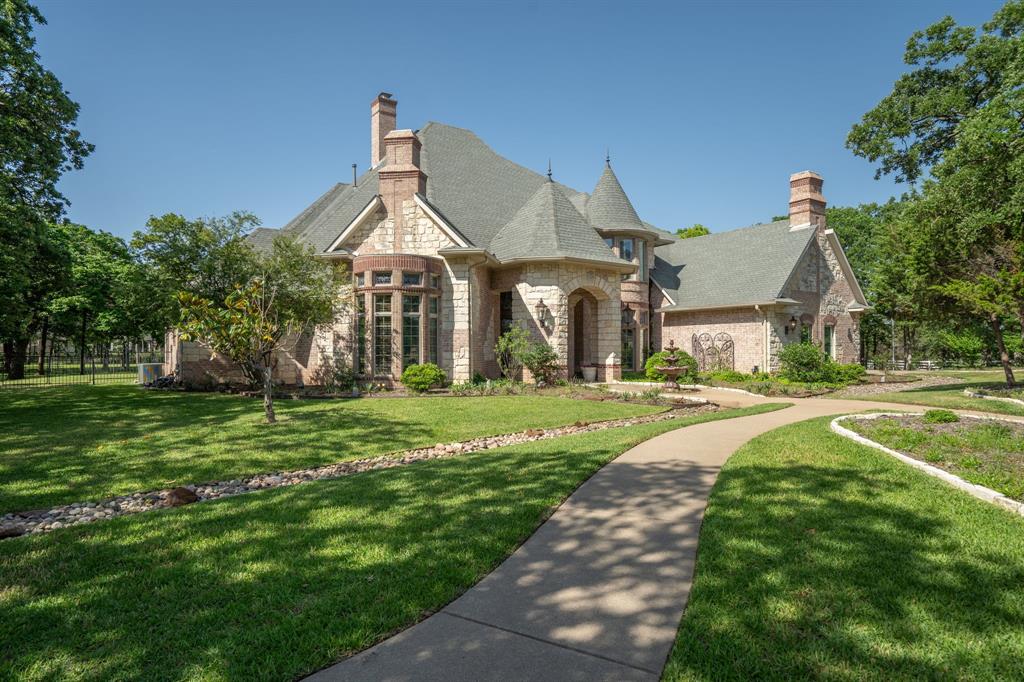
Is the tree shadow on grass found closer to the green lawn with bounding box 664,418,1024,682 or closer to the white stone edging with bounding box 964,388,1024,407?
the green lawn with bounding box 664,418,1024,682

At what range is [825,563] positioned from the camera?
377 centimetres

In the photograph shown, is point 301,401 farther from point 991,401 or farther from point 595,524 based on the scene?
point 991,401

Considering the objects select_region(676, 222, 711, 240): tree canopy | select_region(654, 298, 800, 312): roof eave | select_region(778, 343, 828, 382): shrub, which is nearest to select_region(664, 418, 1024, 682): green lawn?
select_region(778, 343, 828, 382): shrub

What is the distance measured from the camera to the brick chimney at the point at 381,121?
26.4 metres

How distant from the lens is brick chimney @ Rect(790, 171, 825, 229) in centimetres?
2595

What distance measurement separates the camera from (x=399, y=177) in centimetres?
1892

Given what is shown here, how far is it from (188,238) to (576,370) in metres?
15.4

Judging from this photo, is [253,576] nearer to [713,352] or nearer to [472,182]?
[472,182]

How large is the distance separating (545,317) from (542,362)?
1.90 meters

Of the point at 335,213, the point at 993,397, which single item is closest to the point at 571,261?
the point at 335,213

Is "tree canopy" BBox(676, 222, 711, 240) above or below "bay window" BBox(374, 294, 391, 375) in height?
above

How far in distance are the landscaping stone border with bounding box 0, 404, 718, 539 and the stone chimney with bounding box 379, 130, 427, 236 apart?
457 inches

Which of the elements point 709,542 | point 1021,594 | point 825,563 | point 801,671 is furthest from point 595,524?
point 1021,594

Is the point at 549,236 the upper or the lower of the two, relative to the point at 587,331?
upper
